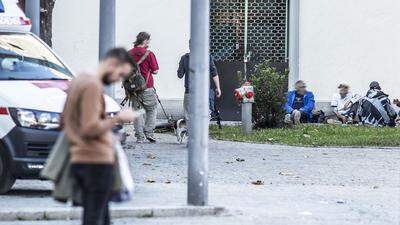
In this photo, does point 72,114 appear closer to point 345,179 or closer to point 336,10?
point 345,179

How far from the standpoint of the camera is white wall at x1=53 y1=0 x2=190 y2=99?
76.4ft

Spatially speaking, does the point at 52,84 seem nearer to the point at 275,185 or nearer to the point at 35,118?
the point at 35,118

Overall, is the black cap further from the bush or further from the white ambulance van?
the white ambulance van

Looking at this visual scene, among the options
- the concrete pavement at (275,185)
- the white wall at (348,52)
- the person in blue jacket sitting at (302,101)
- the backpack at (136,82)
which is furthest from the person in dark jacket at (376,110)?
the backpack at (136,82)

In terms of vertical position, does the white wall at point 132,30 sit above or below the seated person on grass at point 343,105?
above

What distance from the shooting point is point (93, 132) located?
6.70 metres

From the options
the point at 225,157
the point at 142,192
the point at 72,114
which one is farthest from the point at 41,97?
the point at 225,157

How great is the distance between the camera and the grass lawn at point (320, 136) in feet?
59.3

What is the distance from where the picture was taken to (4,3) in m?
12.2

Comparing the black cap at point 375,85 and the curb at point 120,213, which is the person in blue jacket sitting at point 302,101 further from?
the curb at point 120,213

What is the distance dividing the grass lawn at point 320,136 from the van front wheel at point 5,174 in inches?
311

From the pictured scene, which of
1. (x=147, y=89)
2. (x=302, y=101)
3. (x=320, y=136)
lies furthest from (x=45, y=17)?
(x=302, y=101)

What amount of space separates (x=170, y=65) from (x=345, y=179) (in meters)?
10.9

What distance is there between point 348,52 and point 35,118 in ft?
47.5
